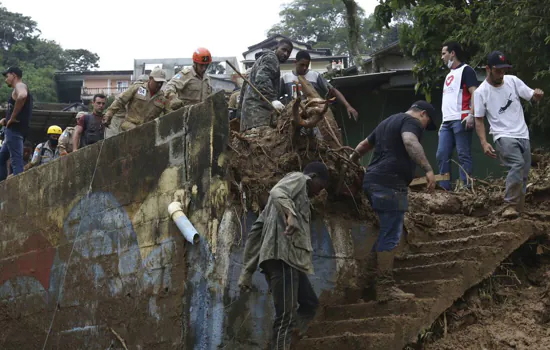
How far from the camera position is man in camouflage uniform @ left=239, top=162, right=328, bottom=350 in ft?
18.4

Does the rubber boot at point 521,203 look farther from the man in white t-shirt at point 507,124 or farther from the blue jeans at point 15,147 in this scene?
the blue jeans at point 15,147

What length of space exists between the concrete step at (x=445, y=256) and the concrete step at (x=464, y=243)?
135 millimetres

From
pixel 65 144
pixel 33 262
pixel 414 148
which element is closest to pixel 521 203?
pixel 414 148

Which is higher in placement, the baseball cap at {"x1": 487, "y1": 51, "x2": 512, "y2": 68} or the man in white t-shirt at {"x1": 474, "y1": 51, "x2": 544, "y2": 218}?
the baseball cap at {"x1": 487, "y1": 51, "x2": 512, "y2": 68}

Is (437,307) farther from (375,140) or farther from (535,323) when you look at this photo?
(375,140)

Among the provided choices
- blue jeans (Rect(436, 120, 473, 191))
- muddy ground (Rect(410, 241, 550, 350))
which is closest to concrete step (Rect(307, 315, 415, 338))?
muddy ground (Rect(410, 241, 550, 350))

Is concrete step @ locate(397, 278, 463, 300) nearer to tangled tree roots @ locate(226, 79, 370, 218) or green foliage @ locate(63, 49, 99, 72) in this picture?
tangled tree roots @ locate(226, 79, 370, 218)

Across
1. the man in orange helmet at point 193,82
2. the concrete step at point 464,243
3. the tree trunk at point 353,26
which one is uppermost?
the tree trunk at point 353,26

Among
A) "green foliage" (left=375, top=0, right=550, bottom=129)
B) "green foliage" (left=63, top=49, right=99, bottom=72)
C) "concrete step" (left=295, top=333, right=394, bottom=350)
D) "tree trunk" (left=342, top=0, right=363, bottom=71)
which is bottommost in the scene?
"concrete step" (left=295, top=333, right=394, bottom=350)

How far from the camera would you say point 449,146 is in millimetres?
8625

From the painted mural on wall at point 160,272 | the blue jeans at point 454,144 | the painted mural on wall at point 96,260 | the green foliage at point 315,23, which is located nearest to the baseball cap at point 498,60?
the blue jeans at point 454,144

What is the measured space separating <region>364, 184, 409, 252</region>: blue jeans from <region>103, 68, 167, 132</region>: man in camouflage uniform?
347 centimetres

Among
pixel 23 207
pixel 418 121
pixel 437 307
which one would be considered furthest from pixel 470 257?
pixel 23 207

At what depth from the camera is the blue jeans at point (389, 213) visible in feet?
21.4
